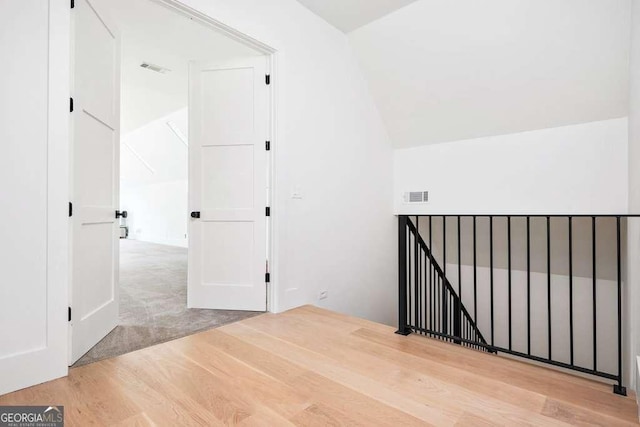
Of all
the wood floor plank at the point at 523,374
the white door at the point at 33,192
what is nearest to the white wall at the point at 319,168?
the white door at the point at 33,192

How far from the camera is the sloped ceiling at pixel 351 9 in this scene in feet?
9.75

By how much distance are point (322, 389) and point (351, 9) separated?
311 centimetres

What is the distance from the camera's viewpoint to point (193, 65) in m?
3.12

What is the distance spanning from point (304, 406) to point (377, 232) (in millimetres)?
2722

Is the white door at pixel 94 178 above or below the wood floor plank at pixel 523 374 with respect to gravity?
above

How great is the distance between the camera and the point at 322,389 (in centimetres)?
159

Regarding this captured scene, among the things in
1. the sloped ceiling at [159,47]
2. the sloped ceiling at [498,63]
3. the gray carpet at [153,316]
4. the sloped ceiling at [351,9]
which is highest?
the sloped ceiling at [351,9]

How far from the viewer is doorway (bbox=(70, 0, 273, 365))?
2020mm

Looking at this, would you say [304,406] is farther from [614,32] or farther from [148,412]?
[614,32]

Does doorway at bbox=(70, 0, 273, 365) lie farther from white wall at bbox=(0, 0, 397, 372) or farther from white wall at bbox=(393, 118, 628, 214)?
white wall at bbox=(393, 118, 628, 214)

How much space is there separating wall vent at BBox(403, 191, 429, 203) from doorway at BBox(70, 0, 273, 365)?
2029 mm

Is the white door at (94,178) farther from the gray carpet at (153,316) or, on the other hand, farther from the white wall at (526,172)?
the white wall at (526,172)

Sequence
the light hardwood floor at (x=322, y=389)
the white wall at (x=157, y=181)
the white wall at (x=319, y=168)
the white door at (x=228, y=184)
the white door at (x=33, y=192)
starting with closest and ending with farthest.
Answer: the light hardwood floor at (x=322, y=389) < the white door at (x=33, y=192) < the white wall at (x=319, y=168) < the white door at (x=228, y=184) < the white wall at (x=157, y=181)

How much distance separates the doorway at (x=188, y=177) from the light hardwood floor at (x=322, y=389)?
1.27ft
